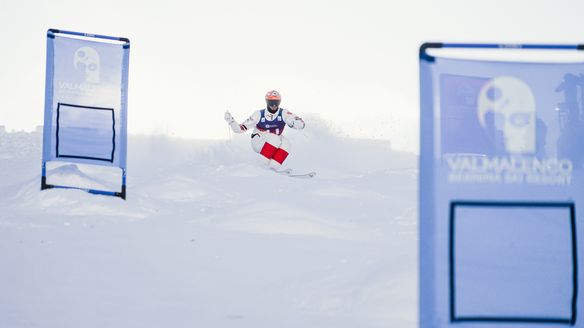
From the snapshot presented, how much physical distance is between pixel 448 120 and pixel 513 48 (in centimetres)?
54

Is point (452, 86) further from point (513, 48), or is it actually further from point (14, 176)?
point (14, 176)

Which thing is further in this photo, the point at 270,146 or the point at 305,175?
the point at 270,146

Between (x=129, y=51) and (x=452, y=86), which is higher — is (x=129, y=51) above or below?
above

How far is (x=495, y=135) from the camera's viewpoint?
3102mm

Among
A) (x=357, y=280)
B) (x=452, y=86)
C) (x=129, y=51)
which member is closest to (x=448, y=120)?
(x=452, y=86)

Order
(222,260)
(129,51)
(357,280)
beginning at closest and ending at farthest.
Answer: (357,280)
(222,260)
(129,51)

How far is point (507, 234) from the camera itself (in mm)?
3135

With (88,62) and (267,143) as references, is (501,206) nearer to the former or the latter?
(88,62)

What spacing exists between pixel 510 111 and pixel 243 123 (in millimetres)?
8771

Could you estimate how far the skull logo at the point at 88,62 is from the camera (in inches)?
350

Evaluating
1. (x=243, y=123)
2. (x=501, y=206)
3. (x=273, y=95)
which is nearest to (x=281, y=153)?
(x=243, y=123)

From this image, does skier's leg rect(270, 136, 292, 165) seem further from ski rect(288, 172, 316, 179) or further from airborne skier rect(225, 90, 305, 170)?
ski rect(288, 172, 316, 179)

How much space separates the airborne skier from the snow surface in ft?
2.98

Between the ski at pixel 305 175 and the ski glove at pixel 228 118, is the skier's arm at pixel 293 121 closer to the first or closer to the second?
the ski at pixel 305 175
